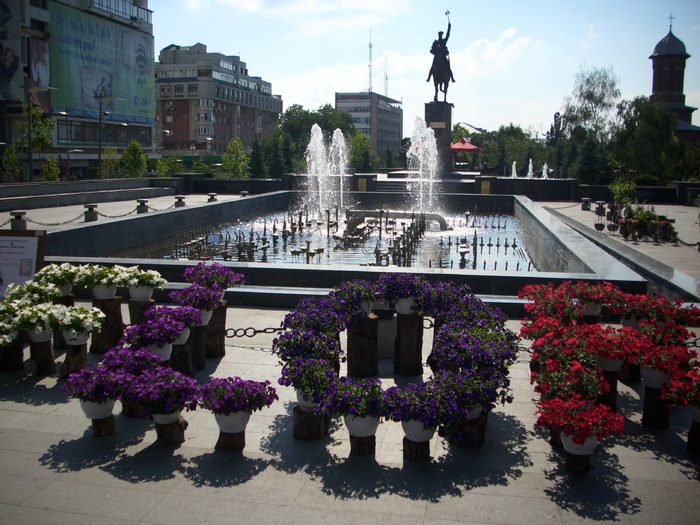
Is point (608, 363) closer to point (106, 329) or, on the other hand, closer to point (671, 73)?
point (106, 329)

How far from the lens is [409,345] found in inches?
269

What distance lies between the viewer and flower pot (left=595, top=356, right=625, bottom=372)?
225 inches

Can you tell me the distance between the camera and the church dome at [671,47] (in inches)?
2549

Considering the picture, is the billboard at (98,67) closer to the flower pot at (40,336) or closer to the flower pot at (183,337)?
the flower pot at (40,336)

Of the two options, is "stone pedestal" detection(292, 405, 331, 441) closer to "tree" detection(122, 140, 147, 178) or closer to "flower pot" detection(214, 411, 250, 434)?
"flower pot" detection(214, 411, 250, 434)

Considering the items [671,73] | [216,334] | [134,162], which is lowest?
[216,334]

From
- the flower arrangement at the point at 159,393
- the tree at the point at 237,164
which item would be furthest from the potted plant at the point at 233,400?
the tree at the point at 237,164

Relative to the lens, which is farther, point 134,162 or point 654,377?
point 134,162

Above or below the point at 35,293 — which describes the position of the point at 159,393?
below

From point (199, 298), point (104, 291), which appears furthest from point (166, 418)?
point (104, 291)

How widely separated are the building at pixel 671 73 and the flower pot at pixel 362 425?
69469 millimetres

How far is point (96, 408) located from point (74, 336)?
62.3 inches

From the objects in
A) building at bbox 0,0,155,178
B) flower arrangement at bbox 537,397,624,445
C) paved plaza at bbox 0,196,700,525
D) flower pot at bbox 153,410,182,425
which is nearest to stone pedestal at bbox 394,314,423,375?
paved plaza at bbox 0,196,700,525

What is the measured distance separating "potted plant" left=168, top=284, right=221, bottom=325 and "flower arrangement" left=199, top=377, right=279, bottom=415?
209 cm
